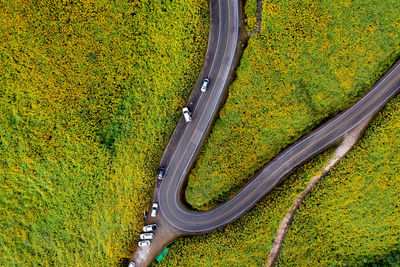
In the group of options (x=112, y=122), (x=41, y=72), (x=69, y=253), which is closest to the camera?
(x=41, y=72)

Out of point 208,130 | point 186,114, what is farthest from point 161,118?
point 208,130

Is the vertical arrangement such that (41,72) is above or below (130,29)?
below

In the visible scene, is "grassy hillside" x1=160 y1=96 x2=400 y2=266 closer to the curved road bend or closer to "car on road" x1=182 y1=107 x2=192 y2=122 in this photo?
the curved road bend

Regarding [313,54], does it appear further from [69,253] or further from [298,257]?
[69,253]

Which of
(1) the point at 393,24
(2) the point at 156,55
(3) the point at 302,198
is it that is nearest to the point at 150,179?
(2) the point at 156,55

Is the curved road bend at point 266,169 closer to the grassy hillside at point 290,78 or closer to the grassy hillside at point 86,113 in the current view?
the grassy hillside at point 290,78

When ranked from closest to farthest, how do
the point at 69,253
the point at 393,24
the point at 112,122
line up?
the point at 393,24 → the point at 112,122 → the point at 69,253

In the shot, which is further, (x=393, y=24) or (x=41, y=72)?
(x=41, y=72)

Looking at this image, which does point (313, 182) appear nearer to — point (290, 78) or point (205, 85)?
point (290, 78)
